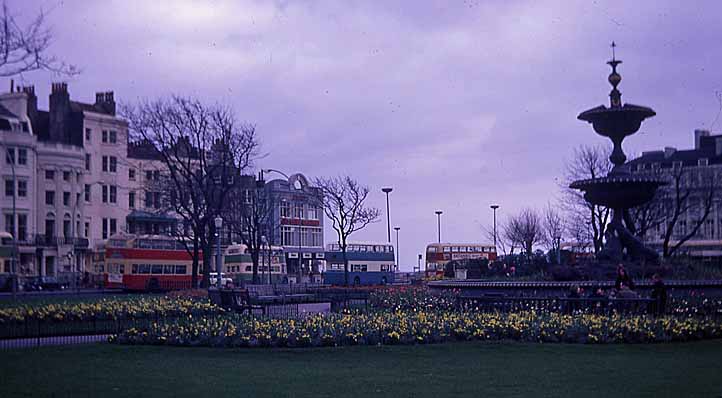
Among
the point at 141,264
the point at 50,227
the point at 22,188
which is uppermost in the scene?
the point at 22,188

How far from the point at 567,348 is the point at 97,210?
2618 inches

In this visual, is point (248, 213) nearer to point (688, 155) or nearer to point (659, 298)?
point (659, 298)

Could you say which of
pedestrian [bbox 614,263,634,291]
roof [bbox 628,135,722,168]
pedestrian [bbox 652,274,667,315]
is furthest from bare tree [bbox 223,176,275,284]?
roof [bbox 628,135,722,168]

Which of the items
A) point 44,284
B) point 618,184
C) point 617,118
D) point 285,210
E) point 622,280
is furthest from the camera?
point 285,210

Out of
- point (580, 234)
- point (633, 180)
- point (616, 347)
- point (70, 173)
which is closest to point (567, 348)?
point (616, 347)

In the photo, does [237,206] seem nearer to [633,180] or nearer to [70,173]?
[70,173]

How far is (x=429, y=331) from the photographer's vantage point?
20.1 meters

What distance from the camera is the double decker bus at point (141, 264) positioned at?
56594mm

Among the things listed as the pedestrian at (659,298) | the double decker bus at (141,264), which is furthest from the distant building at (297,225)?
the pedestrian at (659,298)

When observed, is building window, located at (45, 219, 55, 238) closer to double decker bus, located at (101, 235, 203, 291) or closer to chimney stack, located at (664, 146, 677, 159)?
double decker bus, located at (101, 235, 203, 291)

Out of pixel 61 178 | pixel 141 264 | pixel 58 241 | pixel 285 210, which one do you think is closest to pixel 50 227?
pixel 58 241

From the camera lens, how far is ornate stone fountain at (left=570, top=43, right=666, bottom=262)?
101 feet

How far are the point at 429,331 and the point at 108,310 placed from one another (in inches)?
547

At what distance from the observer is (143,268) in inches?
2247
